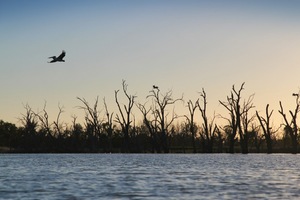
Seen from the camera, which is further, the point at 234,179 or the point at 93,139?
the point at 93,139

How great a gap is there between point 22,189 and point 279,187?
28.6 ft

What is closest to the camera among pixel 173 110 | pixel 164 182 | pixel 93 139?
pixel 164 182

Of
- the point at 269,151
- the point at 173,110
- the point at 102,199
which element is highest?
the point at 173,110

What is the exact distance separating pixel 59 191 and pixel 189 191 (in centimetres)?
418

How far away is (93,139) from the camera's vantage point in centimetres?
9062

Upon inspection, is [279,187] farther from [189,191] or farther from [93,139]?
[93,139]

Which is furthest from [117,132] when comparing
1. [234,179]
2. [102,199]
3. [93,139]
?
[102,199]

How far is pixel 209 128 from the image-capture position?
81.8 metres

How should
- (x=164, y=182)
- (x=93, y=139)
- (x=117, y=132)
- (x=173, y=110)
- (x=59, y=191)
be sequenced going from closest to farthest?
(x=59, y=191) < (x=164, y=182) < (x=173, y=110) < (x=93, y=139) < (x=117, y=132)

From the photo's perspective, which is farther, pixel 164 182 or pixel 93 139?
pixel 93 139

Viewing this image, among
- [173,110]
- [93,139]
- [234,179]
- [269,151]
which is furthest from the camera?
[93,139]

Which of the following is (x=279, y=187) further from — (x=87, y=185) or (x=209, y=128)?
(x=209, y=128)

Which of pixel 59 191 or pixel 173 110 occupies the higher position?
pixel 173 110

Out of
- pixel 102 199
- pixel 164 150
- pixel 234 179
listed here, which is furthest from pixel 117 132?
pixel 102 199
